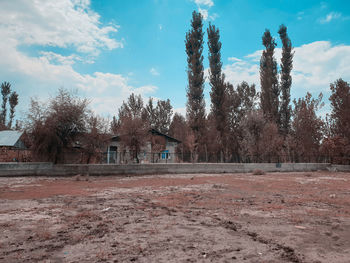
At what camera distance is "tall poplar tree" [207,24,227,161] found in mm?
33938

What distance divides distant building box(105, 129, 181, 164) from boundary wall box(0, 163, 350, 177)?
2393 millimetres

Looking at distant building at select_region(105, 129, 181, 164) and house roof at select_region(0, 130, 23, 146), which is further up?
house roof at select_region(0, 130, 23, 146)

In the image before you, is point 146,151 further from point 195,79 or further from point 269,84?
point 269,84

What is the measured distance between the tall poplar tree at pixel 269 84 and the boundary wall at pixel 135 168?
13196mm

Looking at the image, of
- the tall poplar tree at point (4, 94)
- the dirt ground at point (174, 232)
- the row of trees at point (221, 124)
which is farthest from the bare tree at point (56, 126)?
the tall poplar tree at point (4, 94)

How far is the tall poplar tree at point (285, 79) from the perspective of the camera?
3728 cm

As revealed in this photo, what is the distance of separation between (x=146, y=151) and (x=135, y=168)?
20.0ft

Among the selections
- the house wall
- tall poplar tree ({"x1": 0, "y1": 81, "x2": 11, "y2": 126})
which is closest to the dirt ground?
the house wall

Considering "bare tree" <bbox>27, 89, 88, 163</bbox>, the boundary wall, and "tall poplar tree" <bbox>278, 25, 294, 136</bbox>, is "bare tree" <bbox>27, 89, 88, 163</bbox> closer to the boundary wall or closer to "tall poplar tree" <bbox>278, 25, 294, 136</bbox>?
the boundary wall

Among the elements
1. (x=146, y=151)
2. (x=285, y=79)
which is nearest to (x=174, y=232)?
(x=146, y=151)

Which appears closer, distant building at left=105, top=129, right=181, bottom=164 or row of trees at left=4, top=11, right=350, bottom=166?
row of trees at left=4, top=11, right=350, bottom=166

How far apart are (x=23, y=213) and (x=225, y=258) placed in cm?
463

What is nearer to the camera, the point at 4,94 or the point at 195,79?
the point at 195,79

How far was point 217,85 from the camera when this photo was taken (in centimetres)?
3447
